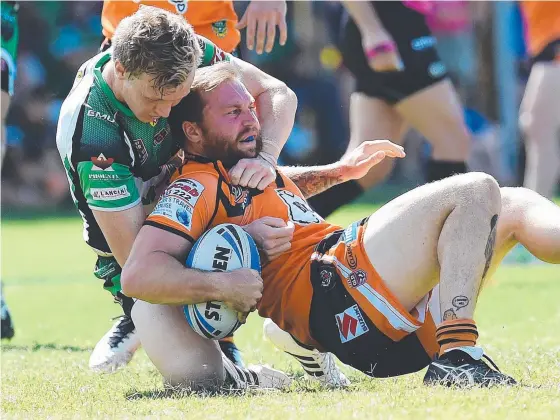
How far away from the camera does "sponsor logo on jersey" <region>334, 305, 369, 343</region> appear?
13.8 feet

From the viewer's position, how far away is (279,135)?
4.79 metres

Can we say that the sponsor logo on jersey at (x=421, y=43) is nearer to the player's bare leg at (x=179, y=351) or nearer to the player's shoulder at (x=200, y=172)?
the player's shoulder at (x=200, y=172)

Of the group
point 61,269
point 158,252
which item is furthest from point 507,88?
point 158,252

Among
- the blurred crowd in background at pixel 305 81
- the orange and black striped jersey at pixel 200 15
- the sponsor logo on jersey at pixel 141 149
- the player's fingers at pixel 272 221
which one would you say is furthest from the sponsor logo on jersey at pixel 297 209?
the blurred crowd in background at pixel 305 81

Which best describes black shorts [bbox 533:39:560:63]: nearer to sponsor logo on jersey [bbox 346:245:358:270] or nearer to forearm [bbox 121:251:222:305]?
sponsor logo on jersey [bbox 346:245:358:270]

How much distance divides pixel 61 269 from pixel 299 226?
6.45m

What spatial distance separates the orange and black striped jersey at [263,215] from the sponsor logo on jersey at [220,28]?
4.88ft

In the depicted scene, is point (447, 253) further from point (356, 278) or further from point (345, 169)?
point (345, 169)

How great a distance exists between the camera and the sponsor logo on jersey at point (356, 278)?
4.22 m

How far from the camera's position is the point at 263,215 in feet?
14.5

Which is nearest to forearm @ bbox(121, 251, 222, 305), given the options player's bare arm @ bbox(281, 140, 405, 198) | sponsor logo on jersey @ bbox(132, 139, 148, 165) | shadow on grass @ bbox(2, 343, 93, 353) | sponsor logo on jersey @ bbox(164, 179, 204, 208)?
sponsor logo on jersey @ bbox(164, 179, 204, 208)

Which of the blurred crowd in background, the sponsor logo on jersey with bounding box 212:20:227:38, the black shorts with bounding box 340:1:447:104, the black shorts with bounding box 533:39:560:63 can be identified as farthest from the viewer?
the blurred crowd in background

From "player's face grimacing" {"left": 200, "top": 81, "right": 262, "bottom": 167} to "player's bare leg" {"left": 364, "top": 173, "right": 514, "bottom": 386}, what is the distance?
24.6 inches

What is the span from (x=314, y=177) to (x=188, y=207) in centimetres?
102
